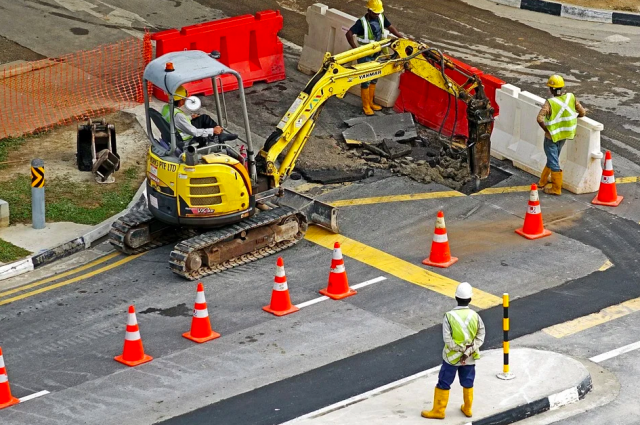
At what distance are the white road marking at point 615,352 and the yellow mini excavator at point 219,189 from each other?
467 centimetres

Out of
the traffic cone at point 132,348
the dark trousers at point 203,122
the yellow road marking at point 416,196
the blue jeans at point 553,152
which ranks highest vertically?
the dark trousers at point 203,122

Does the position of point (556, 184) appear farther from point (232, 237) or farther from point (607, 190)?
point (232, 237)

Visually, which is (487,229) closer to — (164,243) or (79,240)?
(164,243)

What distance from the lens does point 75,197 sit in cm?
1884

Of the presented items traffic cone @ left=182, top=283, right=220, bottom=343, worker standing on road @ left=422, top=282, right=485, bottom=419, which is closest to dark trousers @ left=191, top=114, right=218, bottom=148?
traffic cone @ left=182, top=283, right=220, bottom=343

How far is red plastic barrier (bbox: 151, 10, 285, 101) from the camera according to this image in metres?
22.5

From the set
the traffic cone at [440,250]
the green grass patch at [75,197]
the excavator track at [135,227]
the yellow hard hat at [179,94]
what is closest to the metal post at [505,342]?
the traffic cone at [440,250]

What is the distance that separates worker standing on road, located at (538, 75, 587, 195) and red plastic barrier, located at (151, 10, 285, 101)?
6568mm

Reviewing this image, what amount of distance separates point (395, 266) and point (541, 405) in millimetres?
4074

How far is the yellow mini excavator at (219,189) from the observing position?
1619cm

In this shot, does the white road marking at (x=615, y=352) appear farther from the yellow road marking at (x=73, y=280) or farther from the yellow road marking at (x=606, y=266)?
the yellow road marking at (x=73, y=280)

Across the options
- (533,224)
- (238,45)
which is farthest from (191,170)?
(238,45)

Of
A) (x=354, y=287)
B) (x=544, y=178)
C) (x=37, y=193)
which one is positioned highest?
A: (x=544, y=178)

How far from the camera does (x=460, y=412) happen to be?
12625 mm
